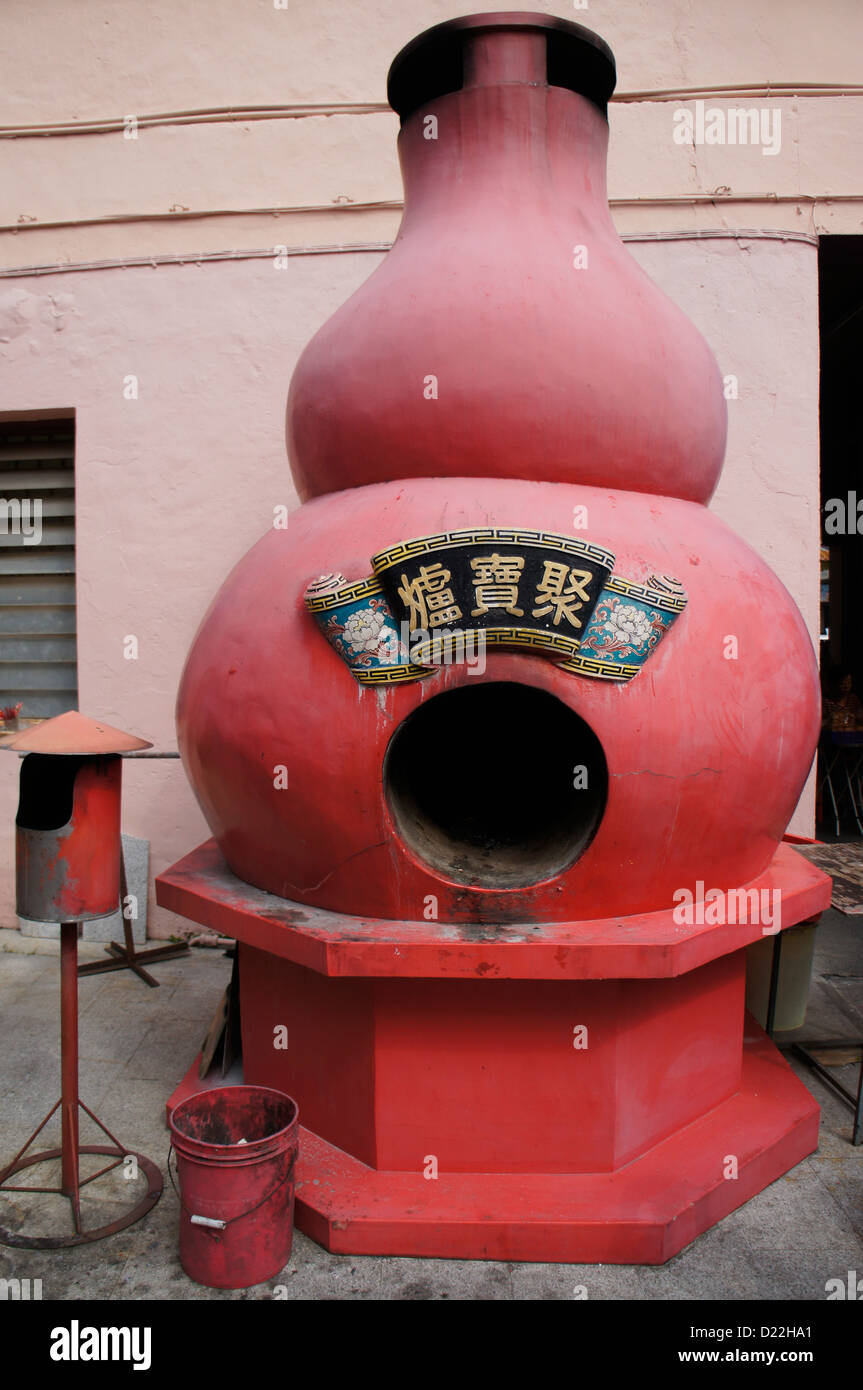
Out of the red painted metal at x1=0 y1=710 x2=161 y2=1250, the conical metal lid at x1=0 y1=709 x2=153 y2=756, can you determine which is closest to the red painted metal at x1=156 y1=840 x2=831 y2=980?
the red painted metal at x1=0 y1=710 x2=161 y2=1250

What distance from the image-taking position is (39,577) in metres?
6.97

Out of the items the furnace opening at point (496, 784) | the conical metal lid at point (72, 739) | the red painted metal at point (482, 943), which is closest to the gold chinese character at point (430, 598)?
the furnace opening at point (496, 784)

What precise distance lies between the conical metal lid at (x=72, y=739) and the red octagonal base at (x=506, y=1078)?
682mm

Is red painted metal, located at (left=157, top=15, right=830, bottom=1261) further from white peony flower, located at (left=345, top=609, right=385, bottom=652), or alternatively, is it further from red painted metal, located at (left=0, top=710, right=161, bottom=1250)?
red painted metal, located at (left=0, top=710, right=161, bottom=1250)

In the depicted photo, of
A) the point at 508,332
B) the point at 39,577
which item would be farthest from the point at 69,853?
the point at 39,577

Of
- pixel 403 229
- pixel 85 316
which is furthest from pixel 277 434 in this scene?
pixel 403 229

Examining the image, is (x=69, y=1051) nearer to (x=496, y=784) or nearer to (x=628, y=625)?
(x=496, y=784)

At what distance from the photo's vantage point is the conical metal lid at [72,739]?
332cm

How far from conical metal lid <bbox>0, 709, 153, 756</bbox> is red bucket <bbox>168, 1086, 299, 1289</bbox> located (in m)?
1.37

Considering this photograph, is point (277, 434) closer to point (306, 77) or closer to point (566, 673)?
point (306, 77)

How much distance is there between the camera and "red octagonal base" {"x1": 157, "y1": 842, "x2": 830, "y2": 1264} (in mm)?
3141

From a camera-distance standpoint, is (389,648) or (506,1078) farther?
(506,1078)

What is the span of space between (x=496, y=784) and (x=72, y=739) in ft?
7.71

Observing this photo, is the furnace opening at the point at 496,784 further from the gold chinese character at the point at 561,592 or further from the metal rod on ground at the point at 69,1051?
the metal rod on ground at the point at 69,1051
